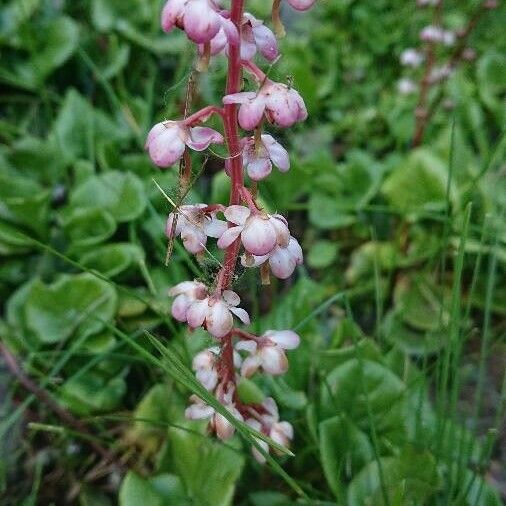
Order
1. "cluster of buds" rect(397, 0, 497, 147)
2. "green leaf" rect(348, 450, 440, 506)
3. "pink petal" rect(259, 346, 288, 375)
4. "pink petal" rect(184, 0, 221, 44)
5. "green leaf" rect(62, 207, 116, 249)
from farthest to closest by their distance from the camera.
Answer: "cluster of buds" rect(397, 0, 497, 147)
"green leaf" rect(62, 207, 116, 249)
"green leaf" rect(348, 450, 440, 506)
"pink petal" rect(259, 346, 288, 375)
"pink petal" rect(184, 0, 221, 44)

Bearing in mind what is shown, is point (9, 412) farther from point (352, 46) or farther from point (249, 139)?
point (352, 46)

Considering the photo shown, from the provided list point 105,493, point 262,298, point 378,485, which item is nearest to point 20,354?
point 105,493

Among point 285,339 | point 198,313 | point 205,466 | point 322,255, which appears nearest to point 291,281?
point 322,255

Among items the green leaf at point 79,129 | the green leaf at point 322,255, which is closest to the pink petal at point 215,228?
the green leaf at point 322,255

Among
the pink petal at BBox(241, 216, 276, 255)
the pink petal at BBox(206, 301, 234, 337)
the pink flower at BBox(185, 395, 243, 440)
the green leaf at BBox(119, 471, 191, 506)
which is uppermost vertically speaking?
the pink petal at BBox(241, 216, 276, 255)

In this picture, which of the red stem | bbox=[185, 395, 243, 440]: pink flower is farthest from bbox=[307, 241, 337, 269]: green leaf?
the red stem

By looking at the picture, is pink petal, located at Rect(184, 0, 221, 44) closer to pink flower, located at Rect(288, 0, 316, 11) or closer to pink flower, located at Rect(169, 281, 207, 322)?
pink flower, located at Rect(288, 0, 316, 11)

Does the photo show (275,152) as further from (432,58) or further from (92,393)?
(432,58)
